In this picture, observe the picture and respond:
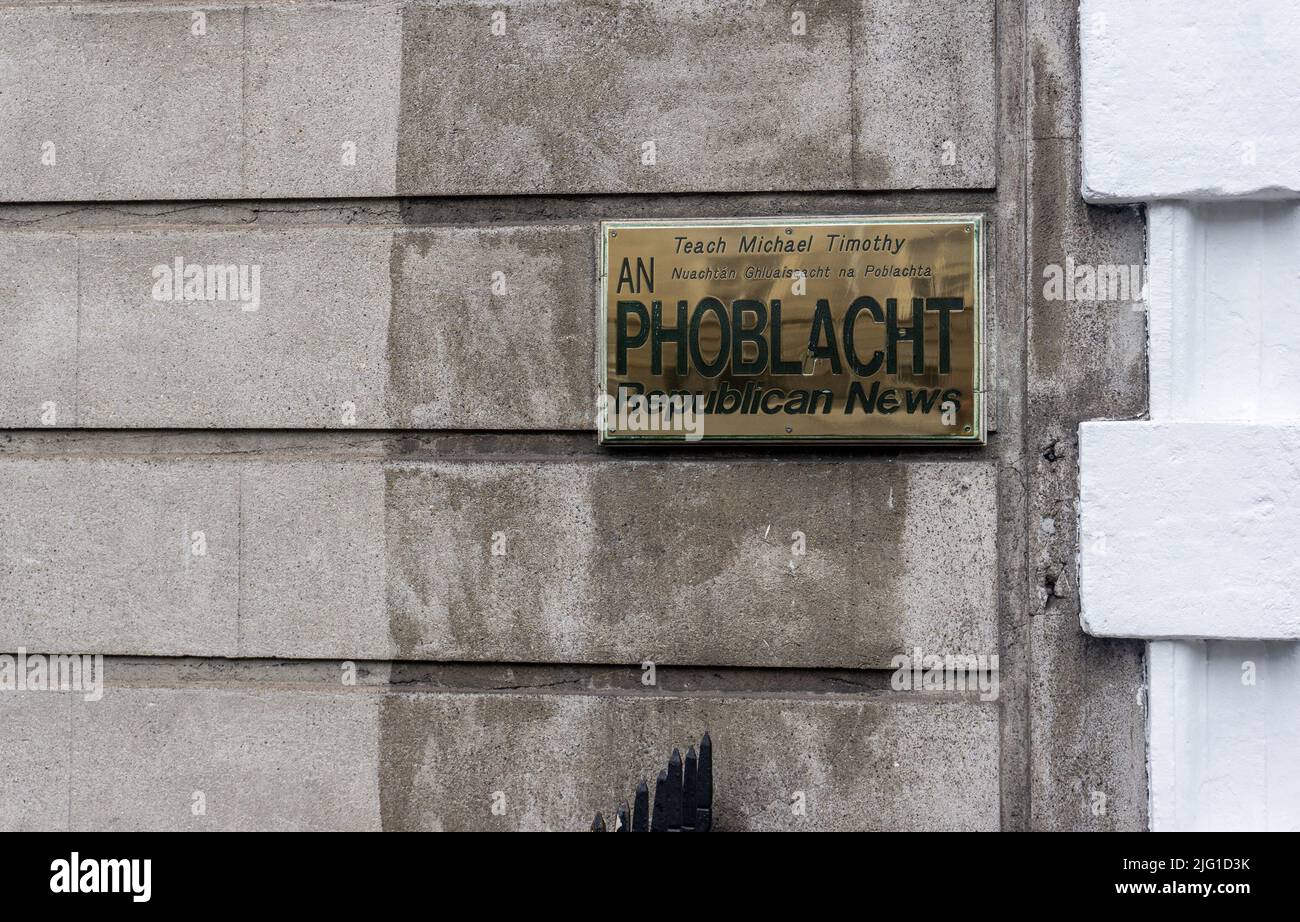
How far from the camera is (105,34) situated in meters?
3.69

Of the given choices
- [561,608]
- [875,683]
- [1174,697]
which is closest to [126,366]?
[561,608]

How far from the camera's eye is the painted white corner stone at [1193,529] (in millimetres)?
3225

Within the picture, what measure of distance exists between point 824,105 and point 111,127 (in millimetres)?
2631

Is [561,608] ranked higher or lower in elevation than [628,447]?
lower

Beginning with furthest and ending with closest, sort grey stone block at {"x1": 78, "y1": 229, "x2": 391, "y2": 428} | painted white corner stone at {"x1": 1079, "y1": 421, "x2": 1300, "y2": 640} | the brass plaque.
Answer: grey stone block at {"x1": 78, "y1": 229, "x2": 391, "y2": 428} → the brass plaque → painted white corner stone at {"x1": 1079, "y1": 421, "x2": 1300, "y2": 640}

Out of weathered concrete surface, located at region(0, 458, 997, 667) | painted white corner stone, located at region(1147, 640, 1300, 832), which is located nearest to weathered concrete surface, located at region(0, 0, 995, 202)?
weathered concrete surface, located at region(0, 458, 997, 667)

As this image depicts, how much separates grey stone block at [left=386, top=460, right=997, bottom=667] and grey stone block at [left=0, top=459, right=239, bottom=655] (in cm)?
67

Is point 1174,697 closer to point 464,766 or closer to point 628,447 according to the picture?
point 628,447

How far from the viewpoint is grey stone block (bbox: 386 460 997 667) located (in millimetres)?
3445

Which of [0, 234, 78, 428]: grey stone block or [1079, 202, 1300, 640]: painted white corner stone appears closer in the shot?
[1079, 202, 1300, 640]: painted white corner stone

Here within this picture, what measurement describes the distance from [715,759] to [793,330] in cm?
153

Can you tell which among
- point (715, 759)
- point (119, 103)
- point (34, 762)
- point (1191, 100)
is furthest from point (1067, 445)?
point (34, 762)

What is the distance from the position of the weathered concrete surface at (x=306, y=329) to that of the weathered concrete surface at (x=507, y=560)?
0.73 feet

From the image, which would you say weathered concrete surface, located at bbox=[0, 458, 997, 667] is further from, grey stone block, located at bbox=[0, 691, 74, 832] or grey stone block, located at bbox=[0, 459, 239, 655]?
grey stone block, located at bbox=[0, 691, 74, 832]
